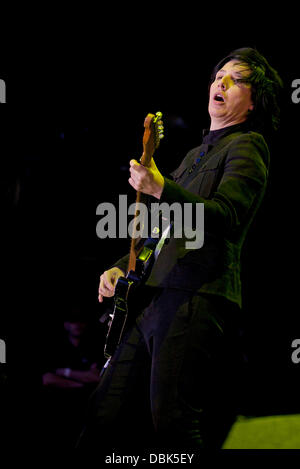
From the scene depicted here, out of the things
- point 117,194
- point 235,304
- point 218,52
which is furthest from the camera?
point 117,194

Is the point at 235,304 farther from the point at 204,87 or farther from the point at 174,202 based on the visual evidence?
the point at 204,87

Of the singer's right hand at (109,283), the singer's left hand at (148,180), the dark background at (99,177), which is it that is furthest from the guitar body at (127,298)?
the dark background at (99,177)

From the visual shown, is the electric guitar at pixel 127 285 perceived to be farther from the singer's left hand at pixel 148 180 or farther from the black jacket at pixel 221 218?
the singer's left hand at pixel 148 180

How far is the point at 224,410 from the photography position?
2998 mm

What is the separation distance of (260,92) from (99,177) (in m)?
2.73

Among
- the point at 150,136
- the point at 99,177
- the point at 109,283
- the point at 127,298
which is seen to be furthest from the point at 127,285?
the point at 99,177

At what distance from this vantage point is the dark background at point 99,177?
3.45 m

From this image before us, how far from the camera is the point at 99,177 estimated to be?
4391mm

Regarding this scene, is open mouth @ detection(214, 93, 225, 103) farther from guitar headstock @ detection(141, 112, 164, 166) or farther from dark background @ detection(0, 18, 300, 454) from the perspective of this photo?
dark background @ detection(0, 18, 300, 454)

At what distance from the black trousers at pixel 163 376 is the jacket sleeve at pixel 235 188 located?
331 mm

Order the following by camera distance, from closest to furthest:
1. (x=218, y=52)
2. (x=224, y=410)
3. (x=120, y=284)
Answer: (x=120, y=284) → (x=224, y=410) → (x=218, y=52)

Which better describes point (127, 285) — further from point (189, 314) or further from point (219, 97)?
point (219, 97)
